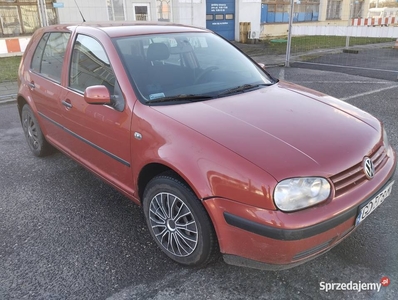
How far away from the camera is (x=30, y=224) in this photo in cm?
314

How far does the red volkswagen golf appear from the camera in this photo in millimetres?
2049

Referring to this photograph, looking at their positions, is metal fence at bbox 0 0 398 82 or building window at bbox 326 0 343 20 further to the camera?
building window at bbox 326 0 343 20

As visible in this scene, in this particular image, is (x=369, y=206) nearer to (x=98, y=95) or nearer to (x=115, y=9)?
(x=98, y=95)

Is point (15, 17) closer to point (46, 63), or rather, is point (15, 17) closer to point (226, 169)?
point (46, 63)

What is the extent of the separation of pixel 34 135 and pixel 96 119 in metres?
1.94

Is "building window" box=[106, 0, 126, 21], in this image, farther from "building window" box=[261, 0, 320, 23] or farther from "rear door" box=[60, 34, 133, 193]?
"rear door" box=[60, 34, 133, 193]

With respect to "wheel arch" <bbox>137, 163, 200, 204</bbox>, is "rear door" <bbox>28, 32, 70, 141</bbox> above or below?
above

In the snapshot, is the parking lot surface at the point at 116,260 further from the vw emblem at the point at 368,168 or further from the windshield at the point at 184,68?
the windshield at the point at 184,68

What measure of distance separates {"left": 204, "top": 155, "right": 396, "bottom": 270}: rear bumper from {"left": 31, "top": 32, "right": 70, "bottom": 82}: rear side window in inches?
94.0

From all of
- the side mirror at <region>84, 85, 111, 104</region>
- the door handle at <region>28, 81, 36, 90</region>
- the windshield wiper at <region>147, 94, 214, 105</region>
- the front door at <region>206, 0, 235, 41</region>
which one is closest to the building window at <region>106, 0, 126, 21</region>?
the front door at <region>206, 0, 235, 41</region>

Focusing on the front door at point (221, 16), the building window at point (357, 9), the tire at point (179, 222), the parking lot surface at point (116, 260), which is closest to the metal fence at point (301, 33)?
the front door at point (221, 16)

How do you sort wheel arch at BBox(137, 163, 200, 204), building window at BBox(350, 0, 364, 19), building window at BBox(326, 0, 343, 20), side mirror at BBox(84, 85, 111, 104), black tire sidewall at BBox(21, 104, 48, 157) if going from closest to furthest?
wheel arch at BBox(137, 163, 200, 204) < side mirror at BBox(84, 85, 111, 104) < black tire sidewall at BBox(21, 104, 48, 157) < building window at BBox(326, 0, 343, 20) < building window at BBox(350, 0, 364, 19)

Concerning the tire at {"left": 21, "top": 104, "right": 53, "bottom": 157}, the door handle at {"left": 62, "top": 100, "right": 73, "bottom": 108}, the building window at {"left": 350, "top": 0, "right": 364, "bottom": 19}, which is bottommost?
the tire at {"left": 21, "top": 104, "right": 53, "bottom": 157}

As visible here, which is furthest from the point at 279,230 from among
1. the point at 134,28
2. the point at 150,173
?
the point at 134,28
